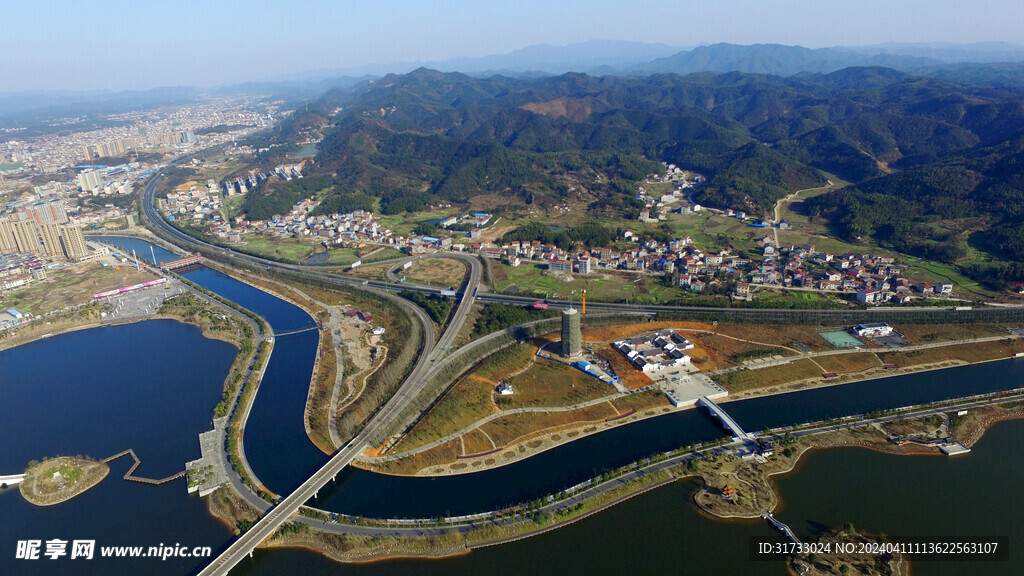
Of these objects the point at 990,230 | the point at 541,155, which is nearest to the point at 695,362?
the point at 990,230

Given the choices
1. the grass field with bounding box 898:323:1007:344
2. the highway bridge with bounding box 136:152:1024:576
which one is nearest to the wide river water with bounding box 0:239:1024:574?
the highway bridge with bounding box 136:152:1024:576

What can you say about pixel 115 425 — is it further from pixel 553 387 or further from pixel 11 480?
pixel 553 387

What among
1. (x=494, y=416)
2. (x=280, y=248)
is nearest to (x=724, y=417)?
(x=494, y=416)

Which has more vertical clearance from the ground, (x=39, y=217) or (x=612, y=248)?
(x=39, y=217)

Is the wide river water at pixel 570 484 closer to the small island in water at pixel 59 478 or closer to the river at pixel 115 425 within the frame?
the river at pixel 115 425

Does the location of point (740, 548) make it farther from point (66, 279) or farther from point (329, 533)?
point (66, 279)

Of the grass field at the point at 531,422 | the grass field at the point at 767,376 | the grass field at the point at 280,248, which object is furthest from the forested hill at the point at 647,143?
the grass field at the point at 531,422
